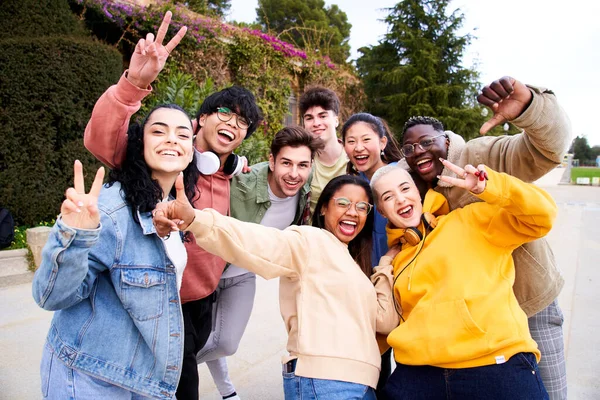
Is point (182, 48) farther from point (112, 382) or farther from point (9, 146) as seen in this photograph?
point (112, 382)

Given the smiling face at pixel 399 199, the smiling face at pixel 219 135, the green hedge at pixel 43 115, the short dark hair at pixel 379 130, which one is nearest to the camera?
the smiling face at pixel 399 199

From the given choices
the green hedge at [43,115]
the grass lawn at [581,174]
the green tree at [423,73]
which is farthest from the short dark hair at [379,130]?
the grass lawn at [581,174]

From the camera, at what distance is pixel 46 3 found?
550 centimetres

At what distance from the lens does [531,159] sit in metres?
1.84

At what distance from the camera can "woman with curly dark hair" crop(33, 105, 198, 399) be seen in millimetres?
1301

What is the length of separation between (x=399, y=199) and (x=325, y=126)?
4.50 feet

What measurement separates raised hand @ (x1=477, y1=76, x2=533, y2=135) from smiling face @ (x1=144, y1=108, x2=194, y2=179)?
1.32 metres

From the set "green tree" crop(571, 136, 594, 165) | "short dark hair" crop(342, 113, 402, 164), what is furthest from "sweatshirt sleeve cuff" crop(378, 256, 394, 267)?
"green tree" crop(571, 136, 594, 165)

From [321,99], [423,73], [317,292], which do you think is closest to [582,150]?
[423,73]

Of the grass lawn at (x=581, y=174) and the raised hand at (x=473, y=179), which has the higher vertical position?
the raised hand at (x=473, y=179)

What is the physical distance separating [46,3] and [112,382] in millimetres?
5896

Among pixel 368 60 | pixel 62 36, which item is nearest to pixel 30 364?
pixel 62 36

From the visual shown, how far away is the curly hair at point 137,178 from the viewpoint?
1.61m

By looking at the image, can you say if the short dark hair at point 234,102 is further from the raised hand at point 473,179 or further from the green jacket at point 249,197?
the raised hand at point 473,179
